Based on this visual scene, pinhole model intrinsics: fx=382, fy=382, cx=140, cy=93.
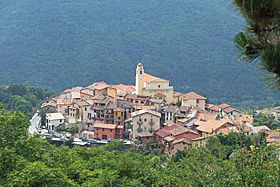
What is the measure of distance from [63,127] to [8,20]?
334 ft

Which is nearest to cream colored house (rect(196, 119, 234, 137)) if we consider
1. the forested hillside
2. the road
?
the road

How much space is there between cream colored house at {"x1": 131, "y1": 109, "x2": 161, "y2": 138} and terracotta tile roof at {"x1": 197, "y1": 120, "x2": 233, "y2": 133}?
12.1 ft

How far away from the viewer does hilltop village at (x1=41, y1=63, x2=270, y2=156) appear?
2862 cm

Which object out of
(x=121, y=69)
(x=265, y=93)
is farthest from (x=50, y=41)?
(x=265, y=93)

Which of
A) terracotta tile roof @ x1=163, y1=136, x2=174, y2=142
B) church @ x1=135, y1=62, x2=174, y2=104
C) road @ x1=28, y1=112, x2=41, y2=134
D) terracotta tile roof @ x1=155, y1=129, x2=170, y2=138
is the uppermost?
church @ x1=135, y1=62, x2=174, y2=104

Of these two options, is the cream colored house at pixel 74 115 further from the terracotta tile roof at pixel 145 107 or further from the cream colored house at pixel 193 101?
the cream colored house at pixel 193 101

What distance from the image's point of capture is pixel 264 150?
8656mm

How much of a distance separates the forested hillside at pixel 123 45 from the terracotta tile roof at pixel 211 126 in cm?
5120

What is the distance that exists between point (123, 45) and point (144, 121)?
92.3m

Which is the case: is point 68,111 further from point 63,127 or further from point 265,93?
point 265,93

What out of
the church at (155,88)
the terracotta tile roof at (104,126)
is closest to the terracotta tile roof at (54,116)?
the terracotta tile roof at (104,126)

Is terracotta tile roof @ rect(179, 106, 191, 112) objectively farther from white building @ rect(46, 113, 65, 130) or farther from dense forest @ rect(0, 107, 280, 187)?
dense forest @ rect(0, 107, 280, 187)

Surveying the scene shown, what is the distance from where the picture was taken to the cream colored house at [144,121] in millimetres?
30594

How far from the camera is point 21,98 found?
5003 centimetres
